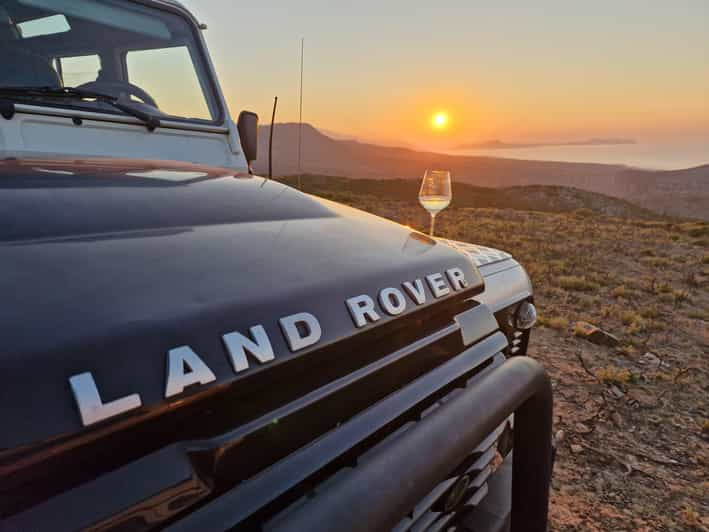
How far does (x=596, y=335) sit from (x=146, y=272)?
Result: 445cm

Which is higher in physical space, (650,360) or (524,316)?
(524,316)

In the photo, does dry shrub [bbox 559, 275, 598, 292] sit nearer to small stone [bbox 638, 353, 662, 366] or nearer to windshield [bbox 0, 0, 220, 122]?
small stone [bbox 638, 353, 662, 366]

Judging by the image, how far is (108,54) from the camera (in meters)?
2.05

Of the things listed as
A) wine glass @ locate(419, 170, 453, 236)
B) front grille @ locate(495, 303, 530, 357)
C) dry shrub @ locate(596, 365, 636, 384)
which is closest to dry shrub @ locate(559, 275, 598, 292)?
dry shrub @ locate(596, 365, 636, 384)

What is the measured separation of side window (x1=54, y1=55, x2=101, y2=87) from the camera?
1896mm

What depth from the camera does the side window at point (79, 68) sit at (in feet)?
6.22

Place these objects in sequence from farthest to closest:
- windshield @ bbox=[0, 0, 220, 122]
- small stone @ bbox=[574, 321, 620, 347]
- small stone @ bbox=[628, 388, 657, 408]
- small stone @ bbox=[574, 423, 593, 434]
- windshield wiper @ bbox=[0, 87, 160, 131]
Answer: small stone @ bbox=[574, 321, 620, 347] → small stone @ bbox=[628, 388, 657, 408] → small stone @ bbox=[574, 423, 593, 434] → windshield @ bbox=[0, 0, 220, 122] → windshield wiper @ bbox=[0, 87, 160, 131]

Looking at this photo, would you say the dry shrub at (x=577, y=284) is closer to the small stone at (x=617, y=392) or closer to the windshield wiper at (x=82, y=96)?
the small stone at (x=617, y=392)

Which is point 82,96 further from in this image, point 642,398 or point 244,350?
point 642,398

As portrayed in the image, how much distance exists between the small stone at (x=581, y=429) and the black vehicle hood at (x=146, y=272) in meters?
2.19

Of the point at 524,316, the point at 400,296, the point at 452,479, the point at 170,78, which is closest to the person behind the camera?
the point at 400,296

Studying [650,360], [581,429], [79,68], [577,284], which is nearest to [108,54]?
[79,68]

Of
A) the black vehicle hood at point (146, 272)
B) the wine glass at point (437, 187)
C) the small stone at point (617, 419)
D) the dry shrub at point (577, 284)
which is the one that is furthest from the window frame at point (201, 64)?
the dry shrub at point (577, 284)

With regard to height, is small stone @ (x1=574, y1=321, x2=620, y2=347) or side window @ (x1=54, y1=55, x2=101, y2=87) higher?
→ side window @ (x1=54, y1=55, x2=101, y2=87)
